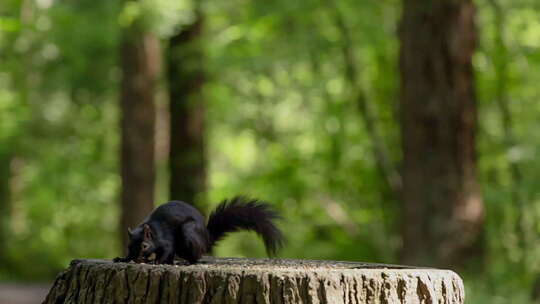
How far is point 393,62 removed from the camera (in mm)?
11711

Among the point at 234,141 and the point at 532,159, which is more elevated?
the point at 234,141

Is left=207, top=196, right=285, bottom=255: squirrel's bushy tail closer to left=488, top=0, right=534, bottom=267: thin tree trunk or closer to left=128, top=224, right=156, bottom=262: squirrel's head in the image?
left=128, top=224, right=156, bottom=262: squirrel's head

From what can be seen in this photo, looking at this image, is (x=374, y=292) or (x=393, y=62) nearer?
(x=374, y=292)

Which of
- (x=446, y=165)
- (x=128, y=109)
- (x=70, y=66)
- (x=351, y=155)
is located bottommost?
(x=446, y=165)

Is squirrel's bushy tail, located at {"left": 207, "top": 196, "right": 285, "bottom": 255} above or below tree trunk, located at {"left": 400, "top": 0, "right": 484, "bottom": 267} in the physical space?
below

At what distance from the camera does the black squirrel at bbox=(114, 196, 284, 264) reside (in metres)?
3.85

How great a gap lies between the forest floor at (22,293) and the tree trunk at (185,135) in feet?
11.5

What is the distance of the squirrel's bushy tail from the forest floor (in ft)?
35.9

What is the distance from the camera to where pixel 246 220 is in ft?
13.8

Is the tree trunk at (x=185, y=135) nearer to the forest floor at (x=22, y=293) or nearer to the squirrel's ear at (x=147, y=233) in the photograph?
the forest floor at (x=22, y=293)

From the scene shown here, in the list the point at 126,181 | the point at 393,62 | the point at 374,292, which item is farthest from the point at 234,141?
the point at 374,292

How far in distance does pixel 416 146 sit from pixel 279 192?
2833mm

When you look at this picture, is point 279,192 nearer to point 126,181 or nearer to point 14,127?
point 126,181

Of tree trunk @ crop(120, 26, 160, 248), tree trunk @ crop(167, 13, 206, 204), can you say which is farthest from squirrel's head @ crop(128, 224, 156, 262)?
tree trunk @ crop(167, 13, 206, 204)
